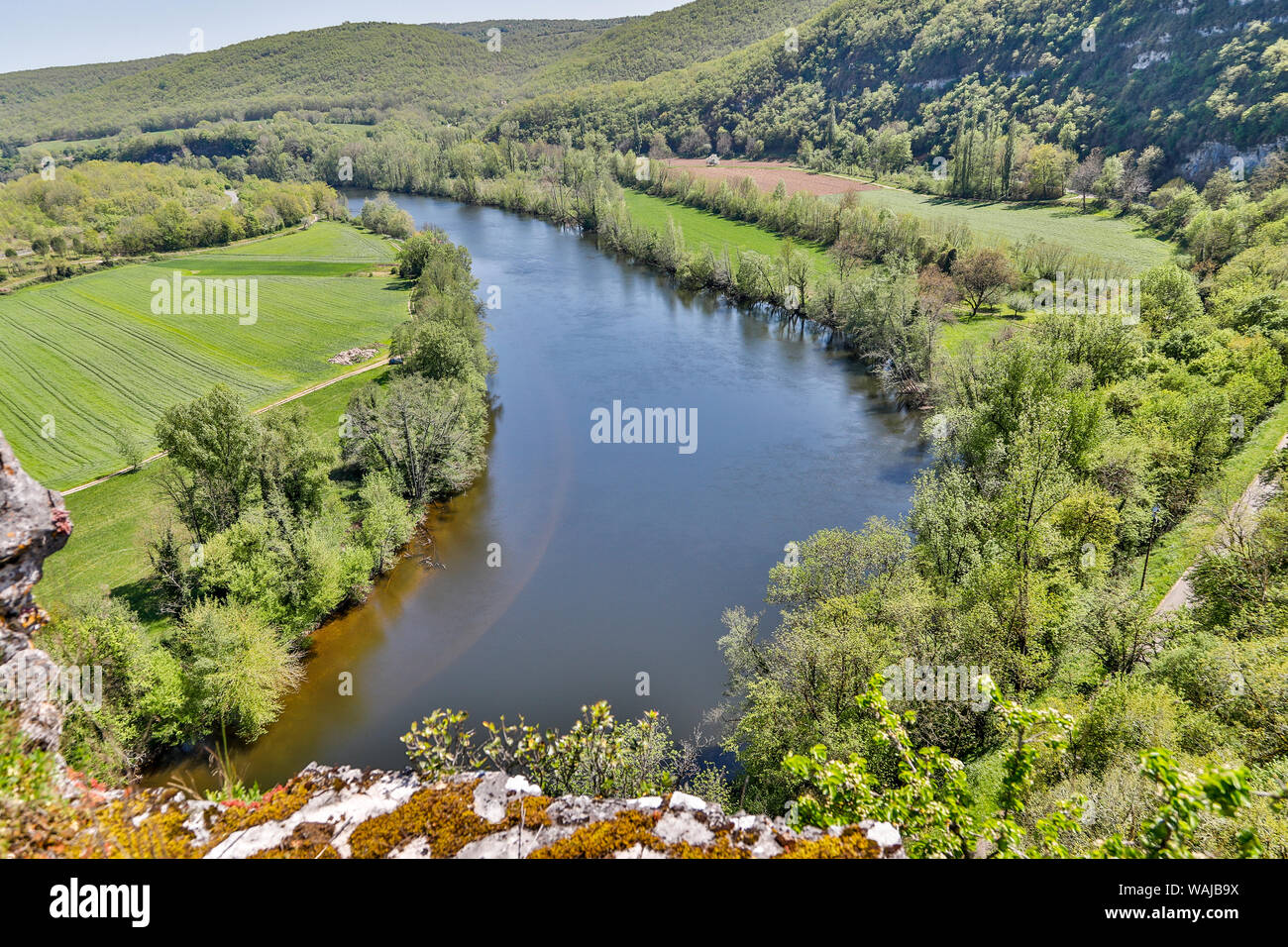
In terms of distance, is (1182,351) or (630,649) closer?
(630,649)

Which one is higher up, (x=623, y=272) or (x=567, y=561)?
(x=623, y=272)

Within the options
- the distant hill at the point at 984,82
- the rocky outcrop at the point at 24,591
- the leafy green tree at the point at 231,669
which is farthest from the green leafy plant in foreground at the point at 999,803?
the distant hill at the point at 984,82

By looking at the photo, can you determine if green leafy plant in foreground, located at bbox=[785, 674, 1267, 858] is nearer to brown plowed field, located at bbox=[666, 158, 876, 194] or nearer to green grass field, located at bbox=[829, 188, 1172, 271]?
green grass field, located at bbox=[829, 188, 1172, 271]

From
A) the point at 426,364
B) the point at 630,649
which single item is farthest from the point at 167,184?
the point at 630,649

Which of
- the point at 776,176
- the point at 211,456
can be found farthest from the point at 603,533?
the point at 776,176

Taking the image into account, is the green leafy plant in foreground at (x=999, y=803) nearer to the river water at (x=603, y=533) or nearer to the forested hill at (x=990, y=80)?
the river water at (x=603, y=533)

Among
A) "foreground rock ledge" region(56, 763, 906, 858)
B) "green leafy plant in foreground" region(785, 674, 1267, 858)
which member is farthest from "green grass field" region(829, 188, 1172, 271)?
"foreground rock ledge" region(56, 763, 906, 858)
